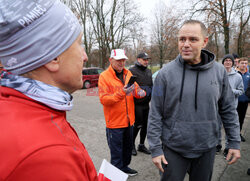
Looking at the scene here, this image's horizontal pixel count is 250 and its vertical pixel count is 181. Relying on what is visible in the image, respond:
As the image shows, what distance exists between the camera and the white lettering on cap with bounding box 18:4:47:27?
65cm

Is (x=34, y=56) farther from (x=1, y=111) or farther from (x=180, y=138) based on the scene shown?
(x=180, y=138)

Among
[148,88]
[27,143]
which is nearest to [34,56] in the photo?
[27,143]

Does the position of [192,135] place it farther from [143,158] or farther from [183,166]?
[143,158]

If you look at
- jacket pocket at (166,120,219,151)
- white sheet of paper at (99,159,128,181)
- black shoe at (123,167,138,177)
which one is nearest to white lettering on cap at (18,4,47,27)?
white sheet of paper at (99,159,128,181)

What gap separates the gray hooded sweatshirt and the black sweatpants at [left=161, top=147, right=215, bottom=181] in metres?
0.07

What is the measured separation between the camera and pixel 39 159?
1.74 ft

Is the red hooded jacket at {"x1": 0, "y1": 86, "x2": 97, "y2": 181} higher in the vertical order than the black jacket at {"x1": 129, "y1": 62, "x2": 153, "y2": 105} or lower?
higher

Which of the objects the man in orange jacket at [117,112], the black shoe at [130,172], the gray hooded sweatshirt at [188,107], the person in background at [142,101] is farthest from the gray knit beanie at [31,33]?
the person in background at [142,101]

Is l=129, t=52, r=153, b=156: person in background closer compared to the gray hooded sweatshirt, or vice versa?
the gray hooded sweatshirt

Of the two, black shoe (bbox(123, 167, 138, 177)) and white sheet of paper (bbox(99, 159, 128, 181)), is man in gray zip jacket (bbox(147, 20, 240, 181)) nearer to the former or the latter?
white sheet of paper (bbox(99, 159, 128, 181))

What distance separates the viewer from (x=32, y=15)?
0.67 m

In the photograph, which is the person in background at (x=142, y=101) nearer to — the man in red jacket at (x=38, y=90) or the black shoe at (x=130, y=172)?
the black shoe at (x=130, y=172)

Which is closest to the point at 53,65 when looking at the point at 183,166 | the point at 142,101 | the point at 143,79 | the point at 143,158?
the point at 183,166

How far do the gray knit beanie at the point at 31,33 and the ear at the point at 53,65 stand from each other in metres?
0.02
